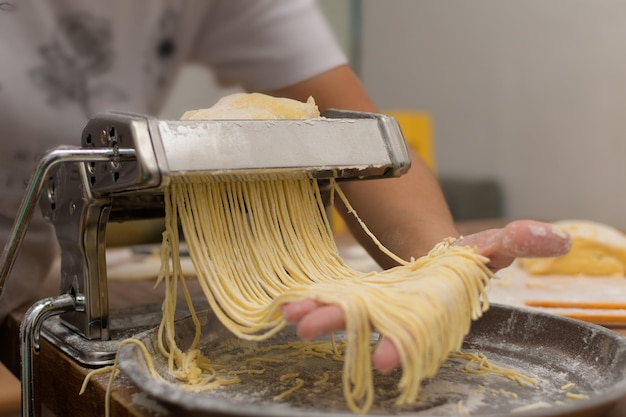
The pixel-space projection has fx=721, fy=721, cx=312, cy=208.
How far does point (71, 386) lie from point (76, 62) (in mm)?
603

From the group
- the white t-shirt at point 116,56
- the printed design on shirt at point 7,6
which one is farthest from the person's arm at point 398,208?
the printed design on shirt at point 7,6

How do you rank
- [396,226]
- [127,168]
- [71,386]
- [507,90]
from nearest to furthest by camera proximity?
[127,168], [71,386], [396,226], [507,90]

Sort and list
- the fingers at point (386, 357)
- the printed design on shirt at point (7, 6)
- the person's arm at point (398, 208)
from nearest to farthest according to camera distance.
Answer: the fingers at point (386, 357) → the person's arm at point (398, 208) → the printed design on shirt at point (7, 6)

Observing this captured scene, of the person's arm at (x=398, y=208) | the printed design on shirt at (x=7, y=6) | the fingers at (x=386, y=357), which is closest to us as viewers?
the fingers at (x=386, y=357)

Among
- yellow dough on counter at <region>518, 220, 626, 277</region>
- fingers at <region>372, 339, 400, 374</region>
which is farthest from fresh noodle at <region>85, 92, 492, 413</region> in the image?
yellow dough on counter at <region>518, 220, 626, 277</region>

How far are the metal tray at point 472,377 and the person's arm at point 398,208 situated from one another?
0.17 metres

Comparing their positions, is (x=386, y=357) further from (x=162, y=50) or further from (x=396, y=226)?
(x=162, y=50)

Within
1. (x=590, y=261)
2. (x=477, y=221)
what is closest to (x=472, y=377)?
(x=590, y=261)

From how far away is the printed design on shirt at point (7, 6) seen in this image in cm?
112

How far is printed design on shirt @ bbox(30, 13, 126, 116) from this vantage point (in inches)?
46.8

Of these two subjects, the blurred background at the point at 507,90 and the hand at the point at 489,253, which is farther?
the blurred background at the point at 507,90

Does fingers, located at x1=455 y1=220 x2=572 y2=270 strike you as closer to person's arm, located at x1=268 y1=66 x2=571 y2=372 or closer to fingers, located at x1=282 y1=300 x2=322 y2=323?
person's arm, located at x1=268 y1=66 x2=571 y2=372

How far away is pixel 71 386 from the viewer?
2.77ft

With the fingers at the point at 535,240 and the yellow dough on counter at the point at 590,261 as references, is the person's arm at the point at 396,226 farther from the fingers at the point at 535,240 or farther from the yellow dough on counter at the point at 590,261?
the yellow dough on counter at the point at 590,261
